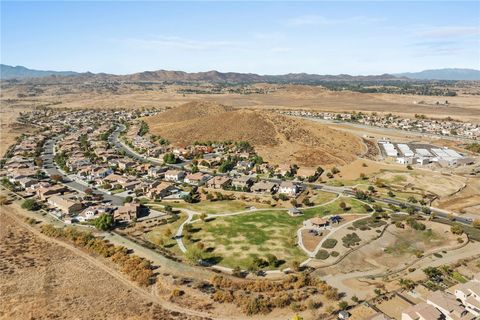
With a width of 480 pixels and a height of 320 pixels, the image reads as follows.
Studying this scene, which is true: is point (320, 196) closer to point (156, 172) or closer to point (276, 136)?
point (156, 172)

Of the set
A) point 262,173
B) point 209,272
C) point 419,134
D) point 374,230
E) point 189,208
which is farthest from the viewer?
point 419,134

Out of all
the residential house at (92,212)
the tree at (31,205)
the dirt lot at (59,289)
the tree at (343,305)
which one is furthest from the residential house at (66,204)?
the tree at (343,305)

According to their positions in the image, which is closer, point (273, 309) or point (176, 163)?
point (273, 309)

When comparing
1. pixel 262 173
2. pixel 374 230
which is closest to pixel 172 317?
pixel 374 230

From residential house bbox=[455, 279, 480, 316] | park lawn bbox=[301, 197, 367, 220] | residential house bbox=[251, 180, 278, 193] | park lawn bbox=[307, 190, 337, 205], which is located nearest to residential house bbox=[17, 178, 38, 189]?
residential house bbox=[251, 180, 278, 193]

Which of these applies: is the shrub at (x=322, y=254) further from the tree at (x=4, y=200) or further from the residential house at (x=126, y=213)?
the tree at (x=4, y=200)

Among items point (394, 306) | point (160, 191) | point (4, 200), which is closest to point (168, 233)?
point (160, 191)

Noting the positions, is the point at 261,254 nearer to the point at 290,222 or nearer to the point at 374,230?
the point at 290,222
